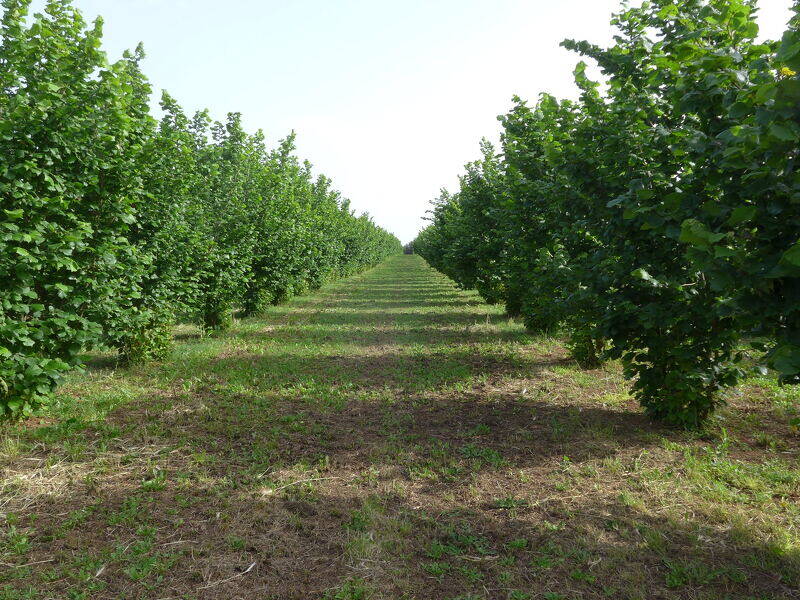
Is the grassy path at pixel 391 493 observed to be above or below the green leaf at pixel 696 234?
below

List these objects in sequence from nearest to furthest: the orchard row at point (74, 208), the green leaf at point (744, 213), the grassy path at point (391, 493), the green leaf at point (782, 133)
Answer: the green leaf at point (782, 133) < the green leaf at point (744, 213) < the grassy path at point (391, 493) < the orchard row at point (74, 208)

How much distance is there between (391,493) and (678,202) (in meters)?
3.37

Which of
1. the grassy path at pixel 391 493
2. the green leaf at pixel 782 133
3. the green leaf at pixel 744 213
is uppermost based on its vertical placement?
the green leaf at pixel 782 133

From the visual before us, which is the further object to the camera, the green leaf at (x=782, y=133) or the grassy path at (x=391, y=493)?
the grassy path at (x=391, y=493)

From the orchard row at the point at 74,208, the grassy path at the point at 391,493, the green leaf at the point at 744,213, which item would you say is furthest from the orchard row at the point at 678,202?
the orchard row at the point at 74,208

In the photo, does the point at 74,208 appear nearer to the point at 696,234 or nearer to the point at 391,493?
the point at 391,493

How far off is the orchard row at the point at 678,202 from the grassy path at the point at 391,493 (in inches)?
47.2

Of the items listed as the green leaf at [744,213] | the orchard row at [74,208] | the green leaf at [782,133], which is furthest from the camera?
the orchard row at [74,208]

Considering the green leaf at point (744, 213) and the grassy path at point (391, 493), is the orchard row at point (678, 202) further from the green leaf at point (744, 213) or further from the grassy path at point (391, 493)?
the grassy path at point (391, 493)

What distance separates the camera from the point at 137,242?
28.8ft

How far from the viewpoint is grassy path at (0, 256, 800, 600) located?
3.48 metres

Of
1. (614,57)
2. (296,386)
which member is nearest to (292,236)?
(296,386)

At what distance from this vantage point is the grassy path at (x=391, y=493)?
11.4 feet

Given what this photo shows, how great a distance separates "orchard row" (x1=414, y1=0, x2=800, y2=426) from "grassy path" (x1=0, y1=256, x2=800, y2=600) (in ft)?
3.94
